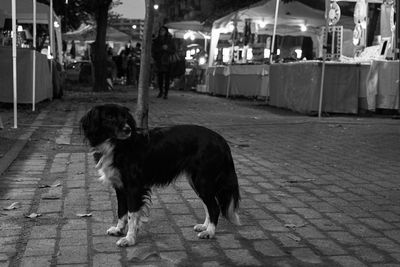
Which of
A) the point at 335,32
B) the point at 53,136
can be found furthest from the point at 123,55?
the point at 53,136

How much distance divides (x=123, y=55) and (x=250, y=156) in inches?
964

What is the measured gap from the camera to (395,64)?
41.4 feet

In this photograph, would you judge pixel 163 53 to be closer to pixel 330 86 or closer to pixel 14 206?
pixel 330 86

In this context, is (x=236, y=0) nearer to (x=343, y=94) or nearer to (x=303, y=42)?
(x=303, y=42)

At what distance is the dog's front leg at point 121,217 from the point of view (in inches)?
171

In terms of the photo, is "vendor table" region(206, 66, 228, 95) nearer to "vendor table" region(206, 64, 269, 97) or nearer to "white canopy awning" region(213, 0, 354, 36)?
"vendor table" region(206, 64, 269, 97)

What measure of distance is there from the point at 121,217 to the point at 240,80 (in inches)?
604

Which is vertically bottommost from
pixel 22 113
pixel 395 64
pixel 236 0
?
pixel 22 113

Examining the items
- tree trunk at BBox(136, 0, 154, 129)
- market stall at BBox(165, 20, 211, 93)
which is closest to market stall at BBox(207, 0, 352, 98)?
market stall at BBox(165, 20, 211, 93)

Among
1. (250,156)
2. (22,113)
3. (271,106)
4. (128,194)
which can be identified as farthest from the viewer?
(271,106)

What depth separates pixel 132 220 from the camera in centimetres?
416

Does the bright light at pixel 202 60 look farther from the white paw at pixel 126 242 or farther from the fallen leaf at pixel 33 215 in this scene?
the white paw at pixel 126 242

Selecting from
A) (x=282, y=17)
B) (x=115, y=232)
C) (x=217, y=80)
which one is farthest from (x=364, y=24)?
(x=115, y=232)

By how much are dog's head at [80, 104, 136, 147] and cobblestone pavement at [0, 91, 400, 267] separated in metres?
0.79
